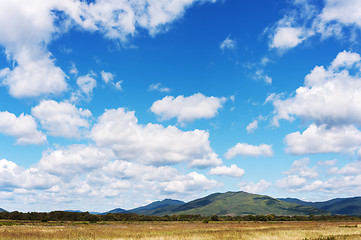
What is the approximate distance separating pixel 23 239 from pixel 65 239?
16.3 ft

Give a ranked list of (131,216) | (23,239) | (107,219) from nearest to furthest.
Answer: (23,239)
(107,219)
(131,216)

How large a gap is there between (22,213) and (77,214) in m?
27.2

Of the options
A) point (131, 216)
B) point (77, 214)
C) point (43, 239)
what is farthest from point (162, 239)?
point (131, 216)

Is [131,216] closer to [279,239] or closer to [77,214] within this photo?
[77,214]

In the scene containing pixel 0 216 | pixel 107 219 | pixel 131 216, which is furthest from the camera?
pixel 131 216

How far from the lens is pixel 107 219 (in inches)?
5650

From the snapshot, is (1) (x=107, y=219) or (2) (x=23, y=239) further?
(1) (x=107, y=219)

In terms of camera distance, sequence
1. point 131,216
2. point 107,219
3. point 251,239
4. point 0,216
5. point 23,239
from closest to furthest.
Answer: point 23,239, point 251,239, point 0,216, point 107,219, point 131,216

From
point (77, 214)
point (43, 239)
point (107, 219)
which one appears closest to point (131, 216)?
point (107, 219)

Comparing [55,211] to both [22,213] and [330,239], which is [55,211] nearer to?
[22,213]

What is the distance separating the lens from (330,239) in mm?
35938

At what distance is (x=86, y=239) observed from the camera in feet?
115

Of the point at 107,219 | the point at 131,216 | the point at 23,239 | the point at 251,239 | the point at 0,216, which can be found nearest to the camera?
the point at 23,239

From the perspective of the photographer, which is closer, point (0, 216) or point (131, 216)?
point (0, 216)
